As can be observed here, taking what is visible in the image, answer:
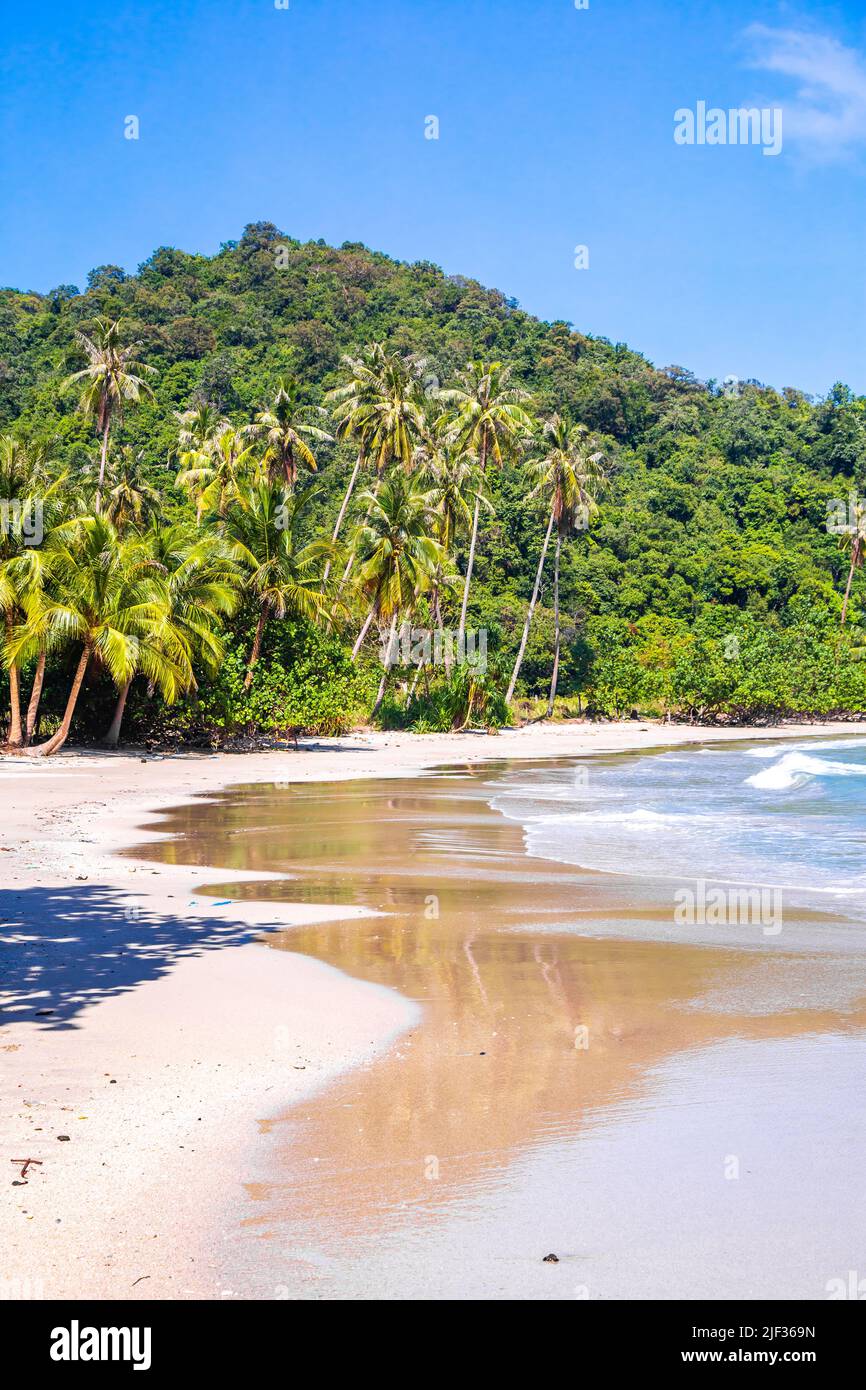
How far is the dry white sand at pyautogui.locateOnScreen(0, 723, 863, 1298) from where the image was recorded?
3861 mm

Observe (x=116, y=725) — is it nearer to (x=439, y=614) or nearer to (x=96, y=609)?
(x=96, y=609)

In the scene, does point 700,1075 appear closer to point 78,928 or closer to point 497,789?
point 78,928

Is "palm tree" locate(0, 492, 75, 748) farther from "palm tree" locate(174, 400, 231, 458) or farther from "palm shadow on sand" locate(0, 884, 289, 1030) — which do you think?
"palm tree" locate(174, 400, 231, 458)

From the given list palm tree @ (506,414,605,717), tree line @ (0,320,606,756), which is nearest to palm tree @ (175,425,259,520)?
tree line @ (0,320,606,756)

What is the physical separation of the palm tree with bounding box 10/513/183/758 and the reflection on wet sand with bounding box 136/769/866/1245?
10948 millimetres

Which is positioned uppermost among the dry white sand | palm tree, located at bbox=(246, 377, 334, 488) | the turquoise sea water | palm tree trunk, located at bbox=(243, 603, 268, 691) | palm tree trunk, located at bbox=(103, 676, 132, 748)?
palm tree, located at bbox=(246, 377, 334, 488)

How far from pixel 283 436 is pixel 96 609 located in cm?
2125

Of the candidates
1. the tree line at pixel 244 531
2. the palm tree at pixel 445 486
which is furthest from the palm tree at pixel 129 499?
the palm tree at pixel 445 486

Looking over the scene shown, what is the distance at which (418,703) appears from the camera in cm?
4169

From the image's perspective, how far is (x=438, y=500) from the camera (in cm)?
4738

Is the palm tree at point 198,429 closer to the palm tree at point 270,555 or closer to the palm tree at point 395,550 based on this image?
the palm tree at point 395,550

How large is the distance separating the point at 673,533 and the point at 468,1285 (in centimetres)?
6313
